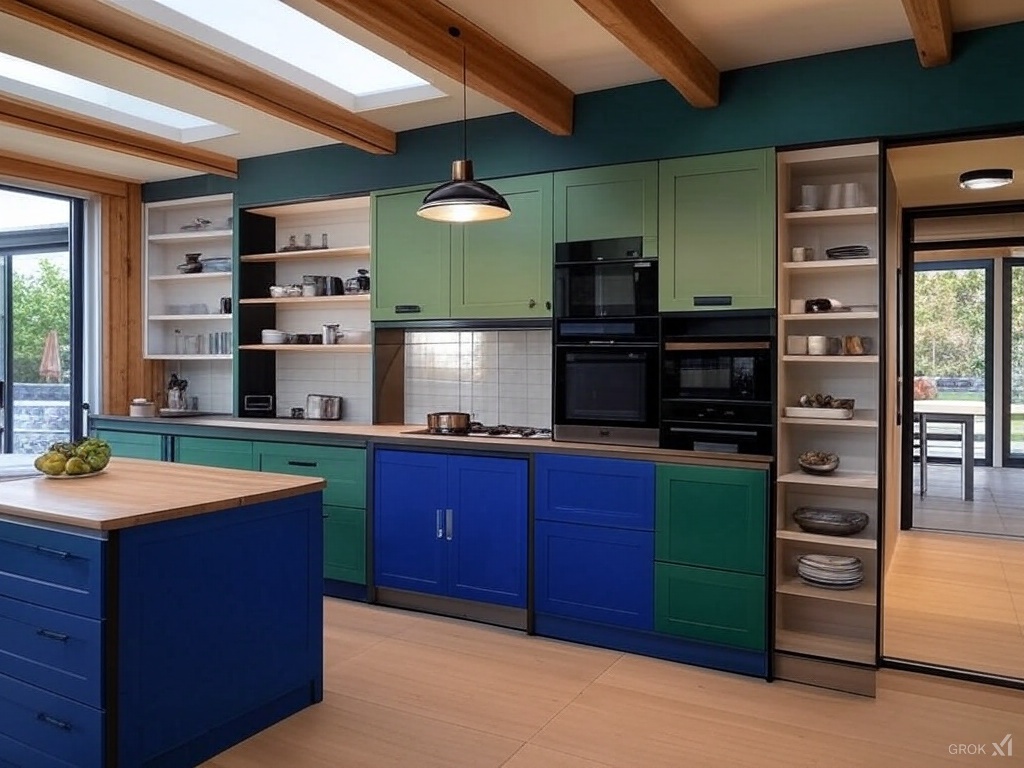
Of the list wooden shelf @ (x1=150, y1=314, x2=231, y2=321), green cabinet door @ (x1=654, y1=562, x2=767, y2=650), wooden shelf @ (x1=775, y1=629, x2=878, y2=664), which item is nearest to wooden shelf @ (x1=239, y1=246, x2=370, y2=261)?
wooden shelf @ (x1=150, y1=314, x2=231, y2=321)

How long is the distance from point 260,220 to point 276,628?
134 inches

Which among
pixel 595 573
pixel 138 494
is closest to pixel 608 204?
→ pixel 595 573

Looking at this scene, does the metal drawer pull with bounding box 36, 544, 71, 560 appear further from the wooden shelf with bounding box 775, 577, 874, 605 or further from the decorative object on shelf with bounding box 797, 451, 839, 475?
the decorative object on shelf with bounding box 797, 451, 839, 475

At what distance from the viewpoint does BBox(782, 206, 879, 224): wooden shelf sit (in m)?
3.45

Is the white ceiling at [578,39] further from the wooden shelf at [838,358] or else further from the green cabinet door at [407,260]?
the wooden shelf at [838,358]

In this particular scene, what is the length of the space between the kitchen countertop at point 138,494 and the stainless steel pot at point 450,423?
134 cm

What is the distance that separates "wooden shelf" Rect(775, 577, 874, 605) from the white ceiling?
7.75ft

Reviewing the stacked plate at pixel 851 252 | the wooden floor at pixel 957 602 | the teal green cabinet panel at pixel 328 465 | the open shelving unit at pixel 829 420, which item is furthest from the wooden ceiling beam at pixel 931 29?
the teal green cabinet panel at pixel 328 465

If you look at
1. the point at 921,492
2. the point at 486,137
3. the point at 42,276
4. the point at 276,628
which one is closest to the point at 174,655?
the point at 276,628

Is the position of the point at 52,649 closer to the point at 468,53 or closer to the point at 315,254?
the point at 468,53

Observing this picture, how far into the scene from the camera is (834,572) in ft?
11.3

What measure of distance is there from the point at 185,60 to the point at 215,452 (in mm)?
2452

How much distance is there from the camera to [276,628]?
9.69 ft

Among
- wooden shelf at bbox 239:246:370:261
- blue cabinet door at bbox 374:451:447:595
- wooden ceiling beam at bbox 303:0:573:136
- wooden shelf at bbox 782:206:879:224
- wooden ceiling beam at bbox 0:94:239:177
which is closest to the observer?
wooden ceiling beam at bbox 303:0:573:136
